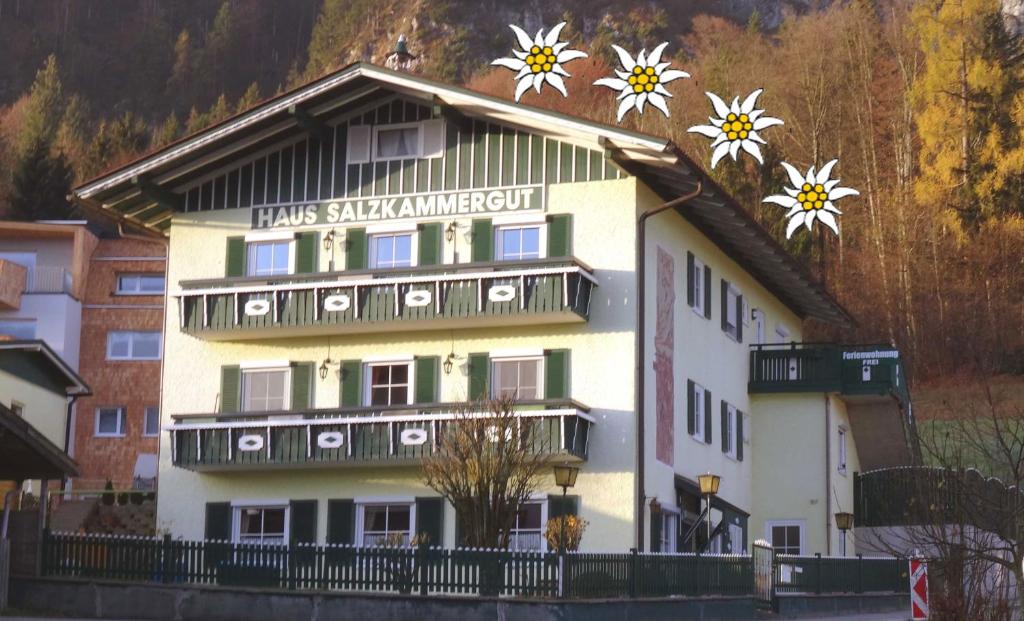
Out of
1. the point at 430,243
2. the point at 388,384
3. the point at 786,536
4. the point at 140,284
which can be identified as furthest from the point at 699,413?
the point at 140,284

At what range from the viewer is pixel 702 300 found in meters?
40.6

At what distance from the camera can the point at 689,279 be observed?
3956cm

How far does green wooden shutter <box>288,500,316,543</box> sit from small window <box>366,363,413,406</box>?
2463mm

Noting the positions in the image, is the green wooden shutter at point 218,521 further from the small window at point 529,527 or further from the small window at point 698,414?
the small window at point 698,414

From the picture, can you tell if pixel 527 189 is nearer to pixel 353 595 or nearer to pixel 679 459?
pixel 679 459

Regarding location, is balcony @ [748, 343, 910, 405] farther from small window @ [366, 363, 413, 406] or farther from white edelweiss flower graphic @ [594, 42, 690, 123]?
white edelweiss flower graphic @ [594, 42, 690, 123]

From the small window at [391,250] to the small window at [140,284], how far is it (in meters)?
29.3

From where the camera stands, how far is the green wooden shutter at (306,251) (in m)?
38.1

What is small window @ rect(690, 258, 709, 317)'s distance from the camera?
1575 inches

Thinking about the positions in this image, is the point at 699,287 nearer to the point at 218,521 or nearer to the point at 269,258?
the point at 269,258

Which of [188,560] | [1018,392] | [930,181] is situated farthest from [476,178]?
[930,181]

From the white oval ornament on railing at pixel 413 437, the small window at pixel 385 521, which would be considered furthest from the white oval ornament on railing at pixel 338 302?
the small window at pixel 385 521

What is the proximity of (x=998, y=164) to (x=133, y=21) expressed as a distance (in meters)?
88.0

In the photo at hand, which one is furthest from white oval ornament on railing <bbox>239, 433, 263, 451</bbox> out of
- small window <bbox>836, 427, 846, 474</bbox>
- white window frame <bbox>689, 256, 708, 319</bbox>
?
small window <bbox>836, 427, 846, 474</bbox>
